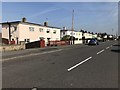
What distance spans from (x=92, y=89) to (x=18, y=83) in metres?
2.81

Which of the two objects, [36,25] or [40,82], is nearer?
[40,82]

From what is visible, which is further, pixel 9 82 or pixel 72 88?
pixel 9 82

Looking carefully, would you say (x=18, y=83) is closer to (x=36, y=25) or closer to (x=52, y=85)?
(x=52, y=85)

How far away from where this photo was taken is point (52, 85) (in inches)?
301

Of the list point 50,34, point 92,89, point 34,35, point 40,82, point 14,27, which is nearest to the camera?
point 92,89

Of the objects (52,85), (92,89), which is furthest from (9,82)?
(92,89)

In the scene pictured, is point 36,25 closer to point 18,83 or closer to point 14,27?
point 14,27

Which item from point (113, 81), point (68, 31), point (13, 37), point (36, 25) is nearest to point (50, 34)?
point (36, 25)

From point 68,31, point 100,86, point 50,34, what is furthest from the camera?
point 68,31

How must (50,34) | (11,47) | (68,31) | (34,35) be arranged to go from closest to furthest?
1. (11,47)
2. (34,35)
3. (50,34)
4. (68,31)

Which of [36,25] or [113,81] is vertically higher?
[36,25]

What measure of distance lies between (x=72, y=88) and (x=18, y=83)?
7.03ft

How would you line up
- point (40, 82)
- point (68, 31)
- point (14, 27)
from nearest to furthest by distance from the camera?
point (40, 82) → point (14, 27) → point (68, 31)

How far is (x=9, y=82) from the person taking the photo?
8.23 meters
